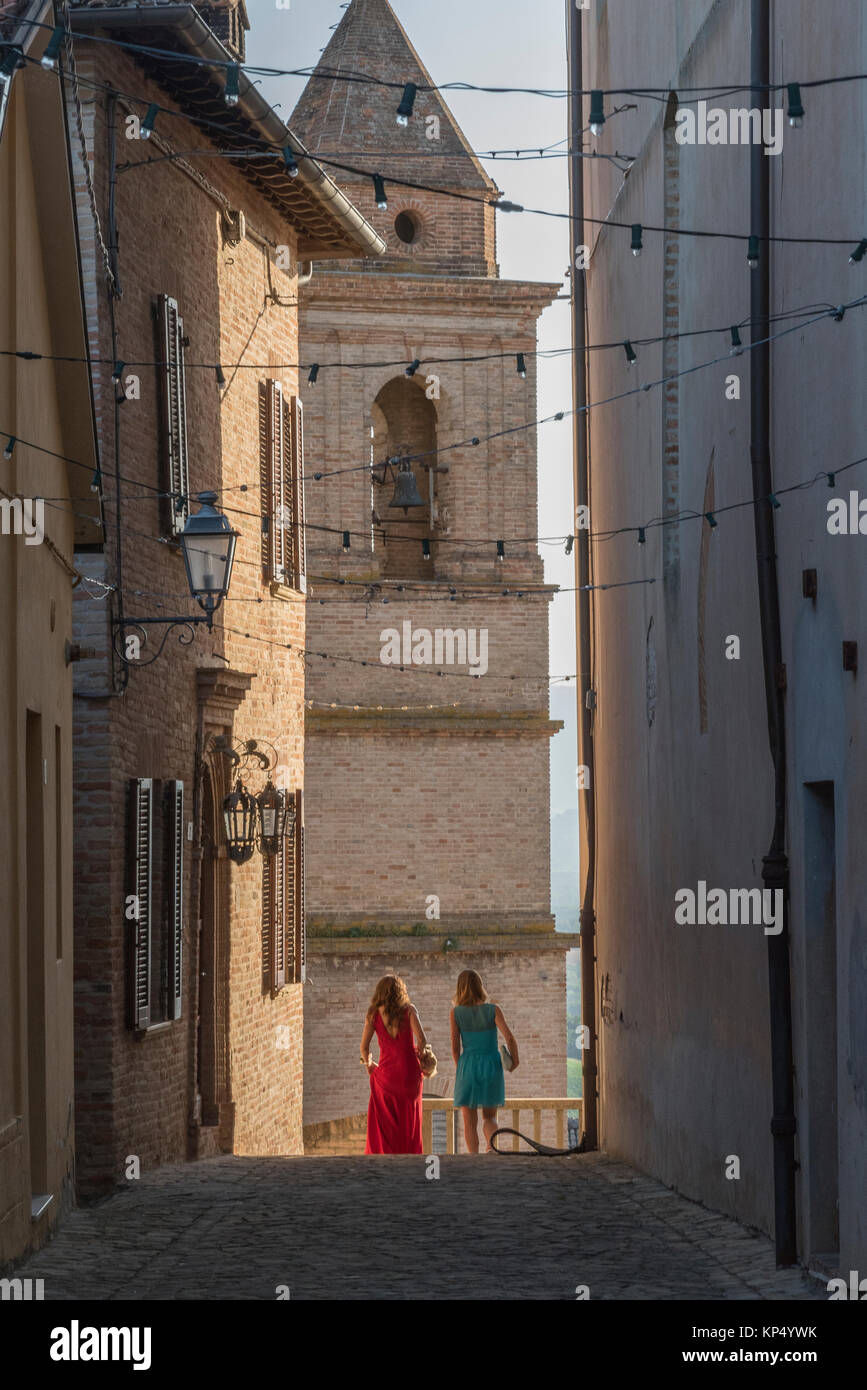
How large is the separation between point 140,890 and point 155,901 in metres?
0.59

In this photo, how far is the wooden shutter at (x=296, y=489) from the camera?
1872cm

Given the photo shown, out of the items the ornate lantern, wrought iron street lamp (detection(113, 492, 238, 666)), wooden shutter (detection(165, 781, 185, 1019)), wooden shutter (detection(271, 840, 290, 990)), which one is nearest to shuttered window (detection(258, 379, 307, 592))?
the ornate lantern

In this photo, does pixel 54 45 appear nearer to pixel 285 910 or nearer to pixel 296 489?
pixel 296 489

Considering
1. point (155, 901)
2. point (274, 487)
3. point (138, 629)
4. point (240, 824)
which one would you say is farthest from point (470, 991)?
point (274, 487)

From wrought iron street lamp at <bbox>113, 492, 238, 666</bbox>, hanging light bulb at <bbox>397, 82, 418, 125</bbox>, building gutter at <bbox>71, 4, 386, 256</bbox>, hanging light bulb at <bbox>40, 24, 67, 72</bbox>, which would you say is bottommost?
wrought iron street lamp at <bbox>113, 492, 238, 666</bbox>

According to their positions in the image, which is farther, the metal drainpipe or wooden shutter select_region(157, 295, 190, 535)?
wooden shutter select_region(157, 295, 190, 535)

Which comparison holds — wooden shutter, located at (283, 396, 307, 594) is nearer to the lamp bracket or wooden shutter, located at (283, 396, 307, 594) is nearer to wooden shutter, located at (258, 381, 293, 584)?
wooden shutter, located at (258, 381, 293, 584)

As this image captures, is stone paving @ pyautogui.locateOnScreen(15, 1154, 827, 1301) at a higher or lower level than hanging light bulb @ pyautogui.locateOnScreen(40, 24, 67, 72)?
lower

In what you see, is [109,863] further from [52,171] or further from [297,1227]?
[52,171]

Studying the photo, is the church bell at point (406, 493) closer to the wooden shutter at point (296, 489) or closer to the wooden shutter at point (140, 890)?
the wooden shutter at point (296, 489)

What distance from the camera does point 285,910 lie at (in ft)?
60.7

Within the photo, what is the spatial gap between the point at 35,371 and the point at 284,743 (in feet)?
28.8

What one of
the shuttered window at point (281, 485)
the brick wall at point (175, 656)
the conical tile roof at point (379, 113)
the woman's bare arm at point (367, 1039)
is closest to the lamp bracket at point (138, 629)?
the brick wall at point (175, 656)

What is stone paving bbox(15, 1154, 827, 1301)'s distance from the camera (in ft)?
27.4
